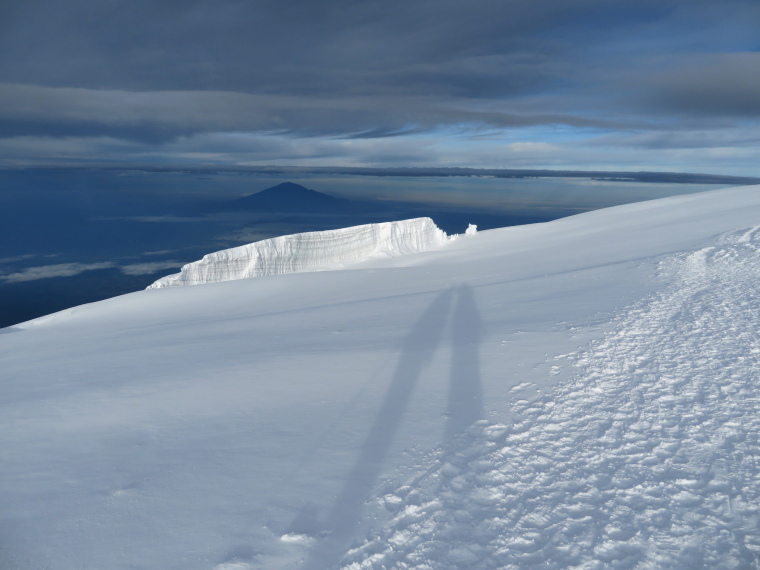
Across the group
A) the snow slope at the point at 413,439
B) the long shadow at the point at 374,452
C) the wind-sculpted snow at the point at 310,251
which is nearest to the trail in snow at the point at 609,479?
the snow slope at the point at 413,439

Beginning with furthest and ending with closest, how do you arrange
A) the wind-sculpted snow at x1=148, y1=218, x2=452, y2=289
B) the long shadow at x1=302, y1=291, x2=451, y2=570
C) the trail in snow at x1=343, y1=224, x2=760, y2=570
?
the wind-sculpted snow at x1=148, y1=218, x2=452, y2=289
the long shadow at x1=302, y1=291, x2=451, y2=570
the trail in snow at x1=343, y1=224, x2=760, y2=570

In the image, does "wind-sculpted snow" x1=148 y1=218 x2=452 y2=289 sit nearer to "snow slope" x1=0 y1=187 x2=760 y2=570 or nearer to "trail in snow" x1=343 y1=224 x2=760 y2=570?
"snow slope" x1=0 y1=187 x2=760 y2=570

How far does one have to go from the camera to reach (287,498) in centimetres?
292

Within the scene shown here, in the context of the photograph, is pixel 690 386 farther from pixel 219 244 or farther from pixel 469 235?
pixel 219 244

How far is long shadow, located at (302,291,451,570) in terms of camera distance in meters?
2.47

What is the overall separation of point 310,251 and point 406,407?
59.9ft

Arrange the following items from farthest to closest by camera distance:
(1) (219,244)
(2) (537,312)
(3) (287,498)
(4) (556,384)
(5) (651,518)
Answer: (1) (219,244)
(2) (537,312)
(4) (556,384)
(3) (287,498)
(5) (651,518)

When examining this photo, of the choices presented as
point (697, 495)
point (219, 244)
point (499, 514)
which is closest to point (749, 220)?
point (697, 495)

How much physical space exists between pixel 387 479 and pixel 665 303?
5112 millimetres

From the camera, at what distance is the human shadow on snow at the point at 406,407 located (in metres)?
2.58

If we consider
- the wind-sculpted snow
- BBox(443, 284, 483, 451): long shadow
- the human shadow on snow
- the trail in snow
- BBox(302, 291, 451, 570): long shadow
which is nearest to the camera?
the trail in snow

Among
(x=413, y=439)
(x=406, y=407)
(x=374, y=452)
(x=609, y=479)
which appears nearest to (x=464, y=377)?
(x=406, y=407)

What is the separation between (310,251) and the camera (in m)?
21.8

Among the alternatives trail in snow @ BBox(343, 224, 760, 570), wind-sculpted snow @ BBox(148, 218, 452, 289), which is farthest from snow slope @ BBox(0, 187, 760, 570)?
wind-sculpted snow @ BBox(148, 218, 452, 289)
